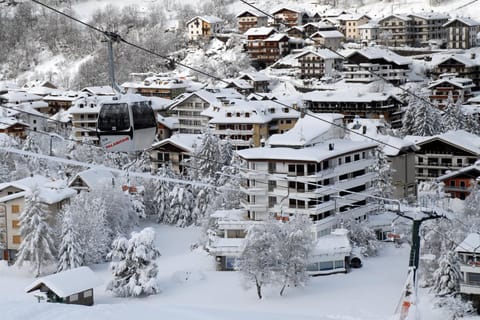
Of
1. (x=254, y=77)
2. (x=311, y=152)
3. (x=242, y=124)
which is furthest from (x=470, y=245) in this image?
(x=254, y=77)

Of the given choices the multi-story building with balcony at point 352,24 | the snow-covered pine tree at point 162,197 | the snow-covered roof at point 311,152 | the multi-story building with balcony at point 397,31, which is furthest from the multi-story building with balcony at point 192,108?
the multi-story building with balcony at point 352,24

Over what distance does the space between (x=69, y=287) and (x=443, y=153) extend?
14041 mm

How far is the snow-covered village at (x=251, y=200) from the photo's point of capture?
15875 millimetres

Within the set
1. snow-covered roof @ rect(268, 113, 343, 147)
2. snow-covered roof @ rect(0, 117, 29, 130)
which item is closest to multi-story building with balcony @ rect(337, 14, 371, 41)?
snow-covered roof @ rect(0, 117, 29, 130)

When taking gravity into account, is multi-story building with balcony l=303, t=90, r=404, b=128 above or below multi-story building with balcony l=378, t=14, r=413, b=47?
below

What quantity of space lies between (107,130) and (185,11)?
62102mm

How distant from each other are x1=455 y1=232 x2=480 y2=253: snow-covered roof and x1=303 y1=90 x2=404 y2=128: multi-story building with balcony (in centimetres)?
1967

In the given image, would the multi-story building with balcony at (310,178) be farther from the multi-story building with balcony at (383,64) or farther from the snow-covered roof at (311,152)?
the multi-story building with balcony at (383,64)

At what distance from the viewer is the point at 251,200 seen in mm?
21844

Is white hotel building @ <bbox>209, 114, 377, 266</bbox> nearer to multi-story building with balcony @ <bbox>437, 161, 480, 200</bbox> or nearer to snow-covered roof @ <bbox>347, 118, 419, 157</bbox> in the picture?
snow-covered roof @ <bbox>347, 118, 419, 157</bbox>

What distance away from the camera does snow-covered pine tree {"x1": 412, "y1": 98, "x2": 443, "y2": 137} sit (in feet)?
110

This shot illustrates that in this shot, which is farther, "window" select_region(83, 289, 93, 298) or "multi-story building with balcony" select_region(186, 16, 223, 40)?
"multi-story building with balcony" select_region(186, 16, 223, 40)

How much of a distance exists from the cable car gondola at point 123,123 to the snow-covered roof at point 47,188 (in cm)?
1291

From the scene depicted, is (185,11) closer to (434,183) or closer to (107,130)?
(434,183)
